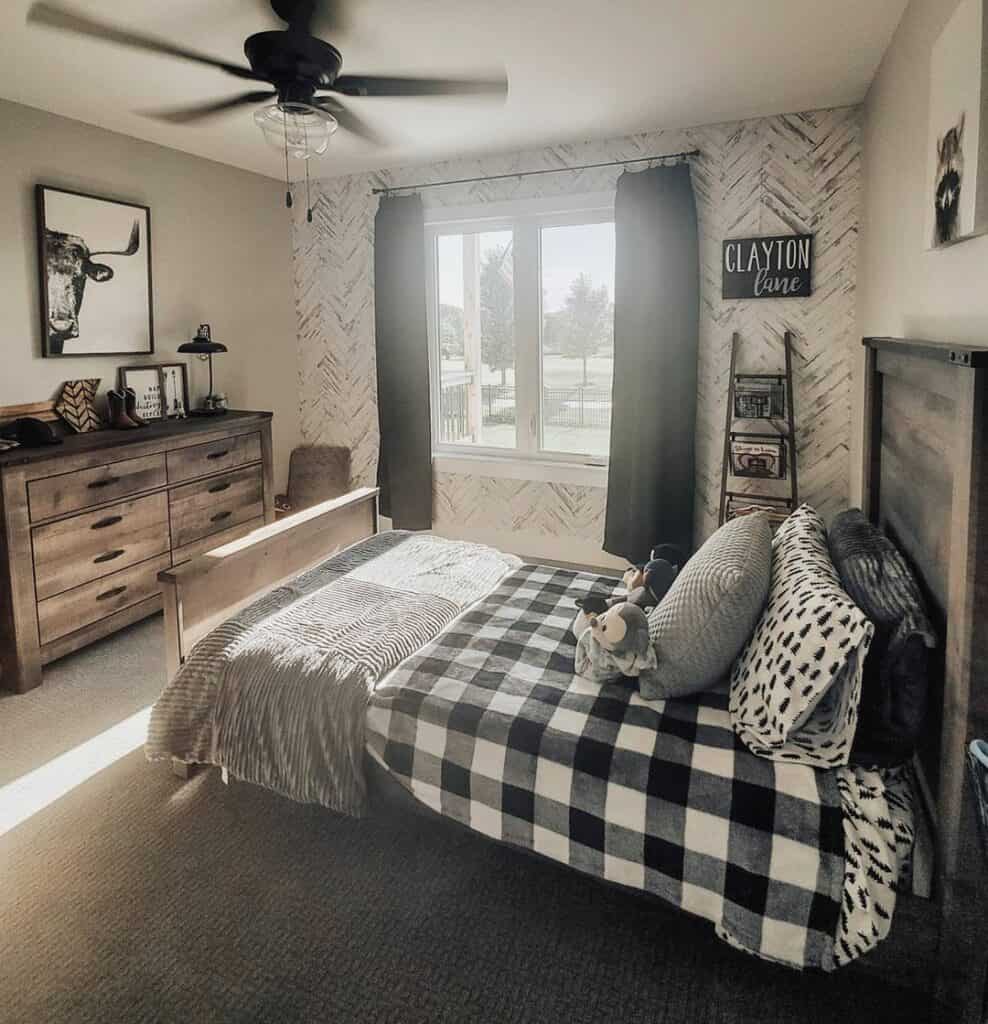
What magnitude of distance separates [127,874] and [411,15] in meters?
2.77

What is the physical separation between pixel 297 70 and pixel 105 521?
6.75ft

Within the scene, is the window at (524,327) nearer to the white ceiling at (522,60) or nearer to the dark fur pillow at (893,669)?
the white ceiling at (522,60)

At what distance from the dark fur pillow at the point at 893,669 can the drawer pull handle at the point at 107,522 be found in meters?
3.04

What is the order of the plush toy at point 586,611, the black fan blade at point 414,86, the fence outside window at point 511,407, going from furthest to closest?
1. the fence outside window at point 511,407
2. the black fan blade at point 414,86
3. the plush toy at point 586,611

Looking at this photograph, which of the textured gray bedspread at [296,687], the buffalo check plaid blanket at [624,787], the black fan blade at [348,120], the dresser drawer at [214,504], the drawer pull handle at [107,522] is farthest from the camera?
the dresser drawer at [214,504]

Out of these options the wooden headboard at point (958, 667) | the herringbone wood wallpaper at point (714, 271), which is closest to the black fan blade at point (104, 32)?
the herringbone wood wallpaper at point (714, 271)

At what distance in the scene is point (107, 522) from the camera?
3324 millimetres

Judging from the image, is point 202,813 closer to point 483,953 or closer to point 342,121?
point 483,953

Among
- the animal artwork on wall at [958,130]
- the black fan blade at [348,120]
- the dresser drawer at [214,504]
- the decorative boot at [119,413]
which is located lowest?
the dresser drawer at [214,504]

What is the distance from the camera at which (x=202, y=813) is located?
2.20 metres

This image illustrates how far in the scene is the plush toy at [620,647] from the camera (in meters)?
1.80

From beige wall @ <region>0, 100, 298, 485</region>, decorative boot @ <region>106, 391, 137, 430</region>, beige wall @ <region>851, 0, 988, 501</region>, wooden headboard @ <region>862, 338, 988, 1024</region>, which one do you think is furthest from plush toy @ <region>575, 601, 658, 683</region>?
beige wall @ <region>0, 100, 298, 485</region>

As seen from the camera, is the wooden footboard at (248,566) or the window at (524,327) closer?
the wooden footboard at (248,566)

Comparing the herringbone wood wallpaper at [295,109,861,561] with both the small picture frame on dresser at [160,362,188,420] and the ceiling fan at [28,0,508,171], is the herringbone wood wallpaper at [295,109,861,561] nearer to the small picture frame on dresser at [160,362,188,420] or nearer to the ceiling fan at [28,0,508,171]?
the small picture frame on dresser at [160,362,188,420]
